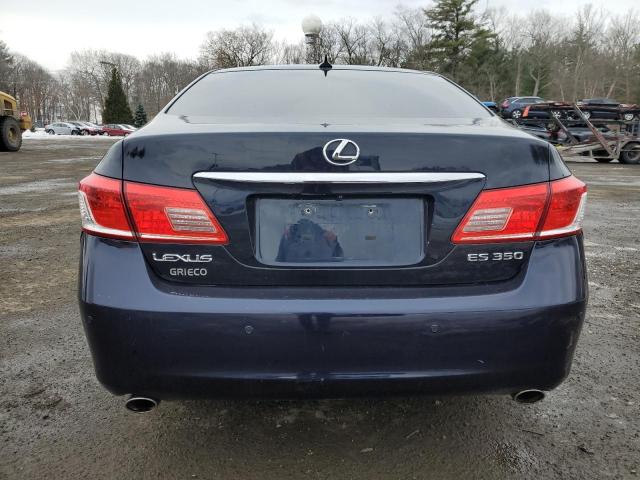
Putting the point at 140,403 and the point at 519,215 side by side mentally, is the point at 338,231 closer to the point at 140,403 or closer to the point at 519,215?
the point at 519,215

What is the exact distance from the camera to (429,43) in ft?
213

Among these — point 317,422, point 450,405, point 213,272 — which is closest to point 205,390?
point 213,272

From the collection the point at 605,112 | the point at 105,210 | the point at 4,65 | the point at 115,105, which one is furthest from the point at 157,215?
the point at 4,65

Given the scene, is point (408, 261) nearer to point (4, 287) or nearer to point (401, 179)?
point (401, 179)

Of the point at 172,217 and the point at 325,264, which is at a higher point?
the point at 172,217

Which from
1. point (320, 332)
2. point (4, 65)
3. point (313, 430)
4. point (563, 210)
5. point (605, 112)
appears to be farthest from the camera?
point (4, 65)

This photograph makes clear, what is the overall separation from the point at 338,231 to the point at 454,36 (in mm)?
69990

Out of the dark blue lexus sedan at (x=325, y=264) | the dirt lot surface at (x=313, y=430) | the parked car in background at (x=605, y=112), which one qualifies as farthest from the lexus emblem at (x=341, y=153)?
the parked car in background at (x=605, y=112)

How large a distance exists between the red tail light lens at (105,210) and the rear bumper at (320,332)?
4 centimetres

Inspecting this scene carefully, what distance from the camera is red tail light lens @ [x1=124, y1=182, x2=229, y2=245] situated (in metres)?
1.69

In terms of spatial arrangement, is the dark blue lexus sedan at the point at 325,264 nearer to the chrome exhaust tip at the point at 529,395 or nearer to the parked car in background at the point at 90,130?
the chrome exhaust tip at the point at 529,395

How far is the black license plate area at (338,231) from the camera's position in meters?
1.69

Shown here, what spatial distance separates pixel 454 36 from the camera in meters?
65.4

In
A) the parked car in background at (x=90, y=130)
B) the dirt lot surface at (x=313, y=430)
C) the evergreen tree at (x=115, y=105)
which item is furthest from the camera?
the evergreen tree at (x=115, y=105)
